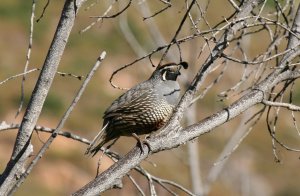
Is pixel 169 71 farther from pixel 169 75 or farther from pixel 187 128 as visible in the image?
pixel 187 128

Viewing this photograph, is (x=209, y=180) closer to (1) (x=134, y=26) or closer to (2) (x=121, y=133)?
(2) (x=121, y=133)

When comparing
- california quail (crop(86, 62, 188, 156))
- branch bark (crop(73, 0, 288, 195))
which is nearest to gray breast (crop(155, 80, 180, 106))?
california quail (crop(86, 62, 188, 156))

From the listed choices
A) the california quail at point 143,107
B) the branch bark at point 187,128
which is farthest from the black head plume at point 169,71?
the branch bark at point 187,128

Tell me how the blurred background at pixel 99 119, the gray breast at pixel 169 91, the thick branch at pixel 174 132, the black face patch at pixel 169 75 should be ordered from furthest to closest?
the blurred background at pixel 99 119
the black face patch at pixel 169 75
the gray breast at pixel 169 91
the thick branch at pixel 174 132

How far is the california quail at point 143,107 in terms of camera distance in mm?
4523

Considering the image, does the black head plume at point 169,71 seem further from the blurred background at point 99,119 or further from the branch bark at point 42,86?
the blurred background at point 99,119

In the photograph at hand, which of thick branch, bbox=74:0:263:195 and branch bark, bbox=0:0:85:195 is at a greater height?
branch bark, bbox=0:0:85:195

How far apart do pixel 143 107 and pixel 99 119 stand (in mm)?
9422

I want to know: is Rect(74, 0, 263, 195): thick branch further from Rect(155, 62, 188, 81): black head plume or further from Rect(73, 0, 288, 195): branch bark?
Rect(155, 62, 188, 81): black head plume

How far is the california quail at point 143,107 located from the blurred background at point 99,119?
4.99 metres

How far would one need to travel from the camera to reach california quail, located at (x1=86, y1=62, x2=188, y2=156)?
14.8ft

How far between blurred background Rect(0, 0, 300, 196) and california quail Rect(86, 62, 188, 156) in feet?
16.4

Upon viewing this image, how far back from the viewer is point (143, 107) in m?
4.70

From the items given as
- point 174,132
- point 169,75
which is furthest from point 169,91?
point 174,132
